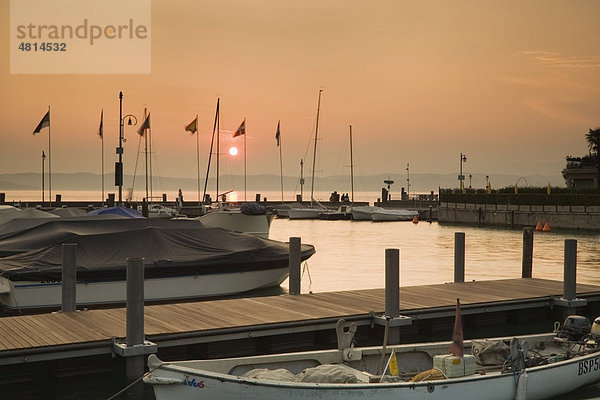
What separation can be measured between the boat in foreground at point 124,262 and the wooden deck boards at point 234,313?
4.25m

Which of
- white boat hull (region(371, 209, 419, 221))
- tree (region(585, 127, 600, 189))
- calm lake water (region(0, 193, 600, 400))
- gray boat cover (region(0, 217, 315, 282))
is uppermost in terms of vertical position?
tree (region(585, 127, 600, 189))

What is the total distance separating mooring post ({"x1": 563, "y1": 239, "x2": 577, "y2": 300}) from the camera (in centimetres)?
1950

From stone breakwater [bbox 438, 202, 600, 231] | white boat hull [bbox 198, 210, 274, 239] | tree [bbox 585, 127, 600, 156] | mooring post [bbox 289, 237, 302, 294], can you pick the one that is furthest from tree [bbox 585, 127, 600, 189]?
mooring post [bbox 289, 237, 302, 294]

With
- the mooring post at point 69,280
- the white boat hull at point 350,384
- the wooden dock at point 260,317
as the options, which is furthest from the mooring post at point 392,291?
the mooring post at point 69,280

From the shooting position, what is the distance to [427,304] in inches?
718

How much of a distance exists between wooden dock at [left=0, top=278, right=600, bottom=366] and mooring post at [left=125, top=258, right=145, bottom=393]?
0.50m

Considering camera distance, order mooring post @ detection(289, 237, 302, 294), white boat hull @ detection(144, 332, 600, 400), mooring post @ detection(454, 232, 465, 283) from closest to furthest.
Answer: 1. white boat hull @ detection(144, 332, 600, 400)
2. mooring post @ detection(289, 237, 302, 294)
3. mooring post @ detection(454, 232, 465, 283)

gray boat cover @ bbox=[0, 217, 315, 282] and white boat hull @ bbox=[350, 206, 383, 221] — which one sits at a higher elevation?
gray boat cover @ bbox=[0, 217, 315, 282]

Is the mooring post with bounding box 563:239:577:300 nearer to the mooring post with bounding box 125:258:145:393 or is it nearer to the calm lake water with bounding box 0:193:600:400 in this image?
the calm lake water with bounding box 0:193:600:400

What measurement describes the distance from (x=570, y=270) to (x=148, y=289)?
1188 centimetres

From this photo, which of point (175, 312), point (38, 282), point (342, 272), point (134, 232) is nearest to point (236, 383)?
point (175, 312)

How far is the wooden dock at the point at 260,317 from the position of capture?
537 inches

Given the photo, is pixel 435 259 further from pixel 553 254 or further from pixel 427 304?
pixel 427 304

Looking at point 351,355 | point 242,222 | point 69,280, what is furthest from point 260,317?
point 242,222
